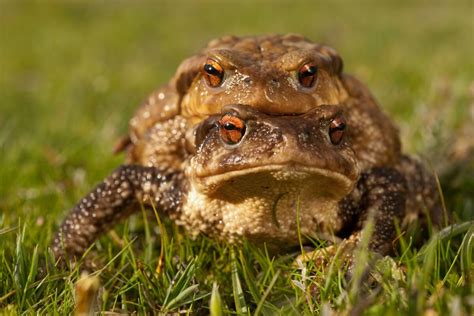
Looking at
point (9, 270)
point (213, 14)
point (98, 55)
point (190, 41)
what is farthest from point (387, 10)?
point (9, 270)

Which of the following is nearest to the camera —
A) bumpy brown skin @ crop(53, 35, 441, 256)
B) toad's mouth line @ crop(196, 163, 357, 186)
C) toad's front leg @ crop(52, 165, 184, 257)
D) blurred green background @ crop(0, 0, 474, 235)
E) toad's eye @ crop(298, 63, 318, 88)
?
toad's mouth line @ crop(196, 163, 357, 186)

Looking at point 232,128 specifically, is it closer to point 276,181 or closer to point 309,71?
point 276,181

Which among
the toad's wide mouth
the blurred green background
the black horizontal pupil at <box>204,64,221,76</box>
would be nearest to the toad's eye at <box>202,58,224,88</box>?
the black horizontal pupil at <box>204,64,221,76</box>

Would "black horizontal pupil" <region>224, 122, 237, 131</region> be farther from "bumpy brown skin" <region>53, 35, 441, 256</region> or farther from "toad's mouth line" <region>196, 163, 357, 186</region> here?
"toad's mouth line" <region>196, 163, 357, 186</region>

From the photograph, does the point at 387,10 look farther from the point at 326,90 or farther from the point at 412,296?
the point at 412,296

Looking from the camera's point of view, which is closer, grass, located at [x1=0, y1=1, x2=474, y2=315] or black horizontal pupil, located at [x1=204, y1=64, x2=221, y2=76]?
grass, located at [x1=0, y1=1, x2=474, y2=315]

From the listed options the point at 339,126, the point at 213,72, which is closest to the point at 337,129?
the point at 339,126
